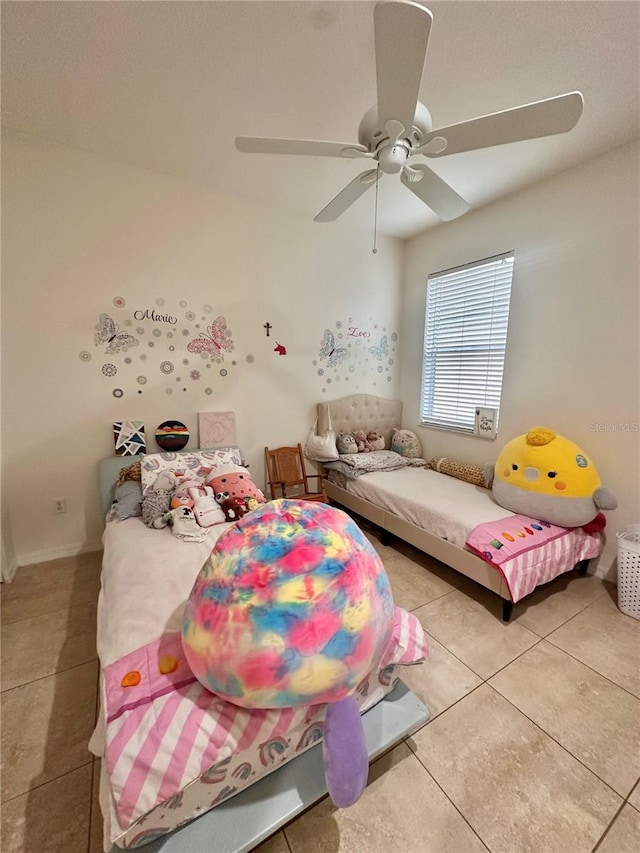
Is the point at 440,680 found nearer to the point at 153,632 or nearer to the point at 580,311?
the point at 153,632

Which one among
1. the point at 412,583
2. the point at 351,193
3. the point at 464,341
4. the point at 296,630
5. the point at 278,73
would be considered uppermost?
the point at 278,73

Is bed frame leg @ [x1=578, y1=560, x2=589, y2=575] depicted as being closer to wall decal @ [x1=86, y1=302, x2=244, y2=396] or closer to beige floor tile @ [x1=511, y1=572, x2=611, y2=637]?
beige floor tile @ [x1=511, y1=572, x2=611, y2=637]

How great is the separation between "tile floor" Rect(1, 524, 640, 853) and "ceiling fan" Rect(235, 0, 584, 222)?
229cm

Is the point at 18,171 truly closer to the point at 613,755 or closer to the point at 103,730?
the point at 103,730

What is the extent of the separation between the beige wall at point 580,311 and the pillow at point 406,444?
76cm

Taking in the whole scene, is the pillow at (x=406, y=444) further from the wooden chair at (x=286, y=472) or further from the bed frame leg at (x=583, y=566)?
the bed frame leg at (x=583, y=566)

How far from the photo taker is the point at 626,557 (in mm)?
1963

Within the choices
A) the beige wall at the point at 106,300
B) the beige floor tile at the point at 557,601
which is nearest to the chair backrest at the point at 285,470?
the beige wall at the point at 106,300

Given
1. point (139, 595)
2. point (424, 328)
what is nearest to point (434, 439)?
point (424, 328)

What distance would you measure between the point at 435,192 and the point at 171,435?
2347mm

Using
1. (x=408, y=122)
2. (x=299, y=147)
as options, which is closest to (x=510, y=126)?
(x=408, y=122)

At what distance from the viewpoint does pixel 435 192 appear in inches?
64.9

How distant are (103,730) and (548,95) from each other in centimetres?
320

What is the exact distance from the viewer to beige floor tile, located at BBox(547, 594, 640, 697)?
5.22ft
